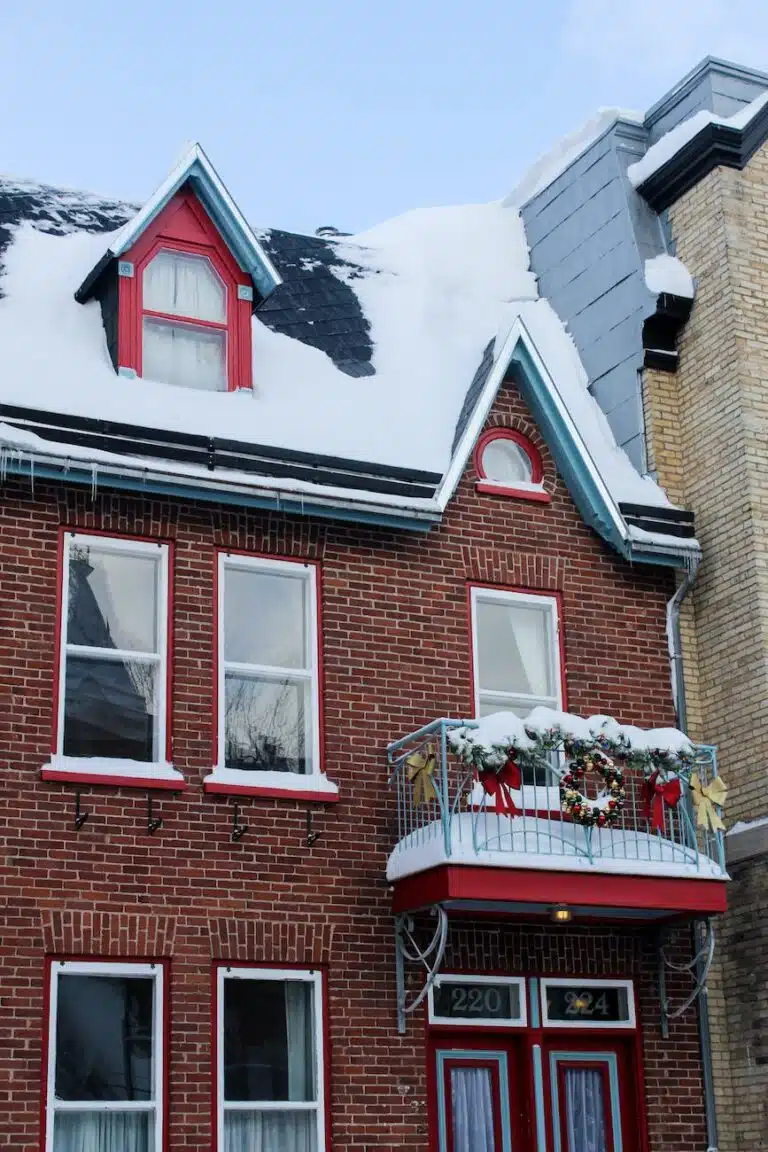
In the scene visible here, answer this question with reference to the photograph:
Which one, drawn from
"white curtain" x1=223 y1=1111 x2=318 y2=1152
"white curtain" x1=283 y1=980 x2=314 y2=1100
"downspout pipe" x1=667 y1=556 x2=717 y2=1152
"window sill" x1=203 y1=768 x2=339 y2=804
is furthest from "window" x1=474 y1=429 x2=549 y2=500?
"white curtain" x1=223 y1=1111 x2=318 y2=1152

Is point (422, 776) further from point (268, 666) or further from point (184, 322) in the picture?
point (184, 322)

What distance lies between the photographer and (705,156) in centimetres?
1719

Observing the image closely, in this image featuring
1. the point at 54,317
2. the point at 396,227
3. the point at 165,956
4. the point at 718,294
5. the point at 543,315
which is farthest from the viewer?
the point at 396,227

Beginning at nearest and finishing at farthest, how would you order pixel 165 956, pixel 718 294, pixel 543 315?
pixel 165 956 < pixel 718 294 < pixel 543 315

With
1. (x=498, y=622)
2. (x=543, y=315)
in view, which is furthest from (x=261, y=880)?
(x=543, y=315)

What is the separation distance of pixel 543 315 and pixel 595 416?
1.75m

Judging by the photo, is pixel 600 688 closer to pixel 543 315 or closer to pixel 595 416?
pixel 595 416

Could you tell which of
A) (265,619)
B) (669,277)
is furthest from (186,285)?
(669,277)

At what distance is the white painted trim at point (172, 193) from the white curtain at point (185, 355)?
0.72 metres

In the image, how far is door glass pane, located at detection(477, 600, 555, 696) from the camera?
15359mm

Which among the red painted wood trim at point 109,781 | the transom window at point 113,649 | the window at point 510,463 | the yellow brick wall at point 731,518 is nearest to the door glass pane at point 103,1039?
the red painted wood trim at point 109,781

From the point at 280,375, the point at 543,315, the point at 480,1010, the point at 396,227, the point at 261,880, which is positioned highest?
the point at 396,227

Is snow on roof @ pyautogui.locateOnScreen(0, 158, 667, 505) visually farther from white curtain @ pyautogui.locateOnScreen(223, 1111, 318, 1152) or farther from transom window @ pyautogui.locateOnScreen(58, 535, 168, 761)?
white curtain @ pyautogui.locateOnScreen(223, 1111, 318, 1152)

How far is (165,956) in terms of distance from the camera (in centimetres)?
1294
